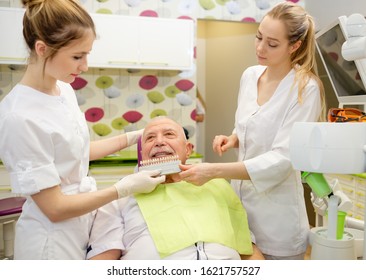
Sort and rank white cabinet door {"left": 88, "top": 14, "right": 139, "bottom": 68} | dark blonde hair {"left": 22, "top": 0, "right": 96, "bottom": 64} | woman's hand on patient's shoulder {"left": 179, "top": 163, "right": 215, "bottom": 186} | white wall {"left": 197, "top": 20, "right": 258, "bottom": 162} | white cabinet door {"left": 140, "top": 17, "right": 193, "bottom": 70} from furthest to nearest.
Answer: white wall {"left": 197, "top": 20, "right": 258, "bottom": 162} → white cabinet door {"left": 140, "top": 17, "right": 193, "bottom": 70} → white cabinet door {"left": 88, "top": 14, "right": 139, "bottom": 68} → woman's hand on patient's shoulder {"left": 179, "top": 163, "right": 215, "bottom": 186} → dark blonde hair {"left": 22, "top": 0, "right": 96, "bottom": 64}

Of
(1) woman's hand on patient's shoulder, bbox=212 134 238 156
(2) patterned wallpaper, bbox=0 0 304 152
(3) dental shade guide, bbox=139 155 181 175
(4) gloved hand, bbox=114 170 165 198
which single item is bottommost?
(4) gloved hand, bbox=114 170 165 198

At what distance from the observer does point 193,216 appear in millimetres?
1330

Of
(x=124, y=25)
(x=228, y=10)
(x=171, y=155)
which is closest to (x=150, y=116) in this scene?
(x=124, y=25)

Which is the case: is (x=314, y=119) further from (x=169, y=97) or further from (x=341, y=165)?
(x=169, y=97)

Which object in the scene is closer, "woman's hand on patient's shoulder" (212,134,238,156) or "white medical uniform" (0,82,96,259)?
"white medical uniform" (0,82,96,259)

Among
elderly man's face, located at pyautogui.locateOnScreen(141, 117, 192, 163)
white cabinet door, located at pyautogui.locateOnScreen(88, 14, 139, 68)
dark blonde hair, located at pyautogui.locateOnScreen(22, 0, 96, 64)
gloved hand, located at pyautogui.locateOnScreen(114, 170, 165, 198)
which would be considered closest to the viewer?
dark blonde hair, located at pyautogui.locateOnScreen(22, 0, 96, 64)

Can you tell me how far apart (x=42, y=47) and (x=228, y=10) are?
124 inches

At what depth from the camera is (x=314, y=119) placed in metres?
1.33

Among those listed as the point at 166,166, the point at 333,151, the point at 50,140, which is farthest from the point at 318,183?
the point at 50,140

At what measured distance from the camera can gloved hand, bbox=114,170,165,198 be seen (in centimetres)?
121

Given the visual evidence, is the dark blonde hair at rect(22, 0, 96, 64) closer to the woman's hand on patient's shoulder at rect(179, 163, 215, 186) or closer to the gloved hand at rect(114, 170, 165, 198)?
the gloved hand at rect(114, 170, 165, 198)

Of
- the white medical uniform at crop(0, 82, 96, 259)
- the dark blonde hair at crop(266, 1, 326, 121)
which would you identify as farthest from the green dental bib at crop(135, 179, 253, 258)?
the dark blonde hair at crop(266, 1, 326, 121)

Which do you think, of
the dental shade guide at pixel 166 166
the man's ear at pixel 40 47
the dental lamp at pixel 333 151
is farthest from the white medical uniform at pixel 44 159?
the dental lamp at pixel 333 151

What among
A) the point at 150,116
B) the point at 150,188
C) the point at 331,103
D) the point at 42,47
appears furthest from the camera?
the point at 150,116
